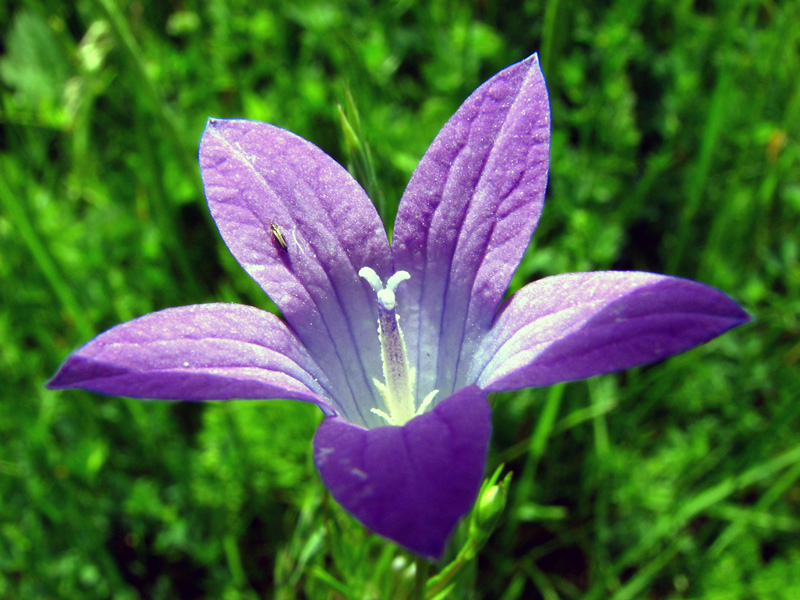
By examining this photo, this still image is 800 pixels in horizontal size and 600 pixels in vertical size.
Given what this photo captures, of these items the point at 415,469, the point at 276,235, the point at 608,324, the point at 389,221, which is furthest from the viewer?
the point at 389,221

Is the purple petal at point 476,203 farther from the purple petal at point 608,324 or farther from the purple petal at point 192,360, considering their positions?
the purple petal at point 192,360

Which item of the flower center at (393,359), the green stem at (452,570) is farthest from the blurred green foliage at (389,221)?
the flower center at (393,359)

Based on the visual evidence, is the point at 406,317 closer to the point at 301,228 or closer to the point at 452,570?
the point at 301,228

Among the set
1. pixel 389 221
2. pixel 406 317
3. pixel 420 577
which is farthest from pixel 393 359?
pixel 389 221

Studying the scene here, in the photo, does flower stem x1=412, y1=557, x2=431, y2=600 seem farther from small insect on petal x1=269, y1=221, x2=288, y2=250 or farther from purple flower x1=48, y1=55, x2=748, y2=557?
small insect on petal x1=269, y1=221, x2=288, y2=250

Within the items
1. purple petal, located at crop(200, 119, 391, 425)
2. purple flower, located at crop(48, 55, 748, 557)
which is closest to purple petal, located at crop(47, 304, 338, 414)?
purple flower, located at crop(48, 55, 748, 557)

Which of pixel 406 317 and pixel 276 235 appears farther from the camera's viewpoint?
pixel 406 317
